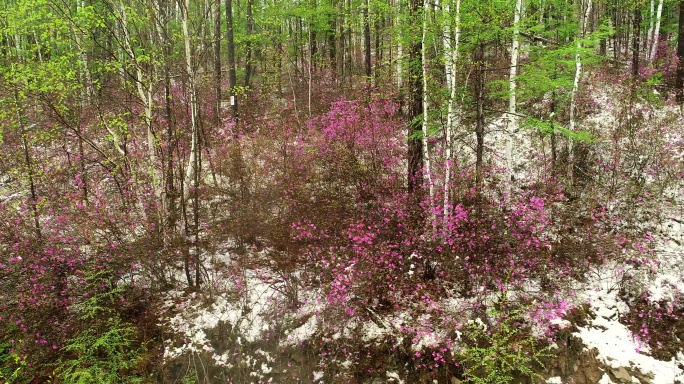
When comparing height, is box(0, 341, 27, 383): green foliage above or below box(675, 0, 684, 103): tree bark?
below

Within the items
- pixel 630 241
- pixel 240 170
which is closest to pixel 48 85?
pixel 240 170

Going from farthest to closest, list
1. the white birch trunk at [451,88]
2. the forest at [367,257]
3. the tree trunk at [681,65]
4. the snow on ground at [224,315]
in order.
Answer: the tree trunk at [681,65] → the white birch trunk at [451,88] → the snow on ground at [224,315] → the forest at [367,257]

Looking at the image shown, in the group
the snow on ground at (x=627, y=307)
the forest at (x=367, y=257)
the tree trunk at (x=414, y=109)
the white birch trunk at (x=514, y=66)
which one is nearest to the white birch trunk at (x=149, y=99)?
the forest at (x=367, y=257)

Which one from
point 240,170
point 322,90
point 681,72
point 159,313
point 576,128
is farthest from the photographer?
point 322,90

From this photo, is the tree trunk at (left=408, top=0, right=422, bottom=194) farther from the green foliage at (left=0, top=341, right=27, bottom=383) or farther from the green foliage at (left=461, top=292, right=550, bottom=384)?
the green foliage at (left=0, top=341, right=27, bottom=383)

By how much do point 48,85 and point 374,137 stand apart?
27.6 ft

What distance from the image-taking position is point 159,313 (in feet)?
A: 24.0

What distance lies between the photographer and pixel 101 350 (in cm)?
650

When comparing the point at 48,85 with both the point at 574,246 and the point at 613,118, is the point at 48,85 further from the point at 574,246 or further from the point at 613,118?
the point at 613,118

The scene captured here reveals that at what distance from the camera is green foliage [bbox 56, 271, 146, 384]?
19.7 feet

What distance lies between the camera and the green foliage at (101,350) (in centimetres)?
601

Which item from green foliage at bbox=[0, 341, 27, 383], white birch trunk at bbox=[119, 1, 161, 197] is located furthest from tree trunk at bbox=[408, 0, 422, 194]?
green foliage at bbox=[0, 341, 27, 383]

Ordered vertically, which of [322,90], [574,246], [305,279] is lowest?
[305,279]

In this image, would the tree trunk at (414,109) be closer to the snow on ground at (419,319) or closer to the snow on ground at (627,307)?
the snow on ground at (419,319)
